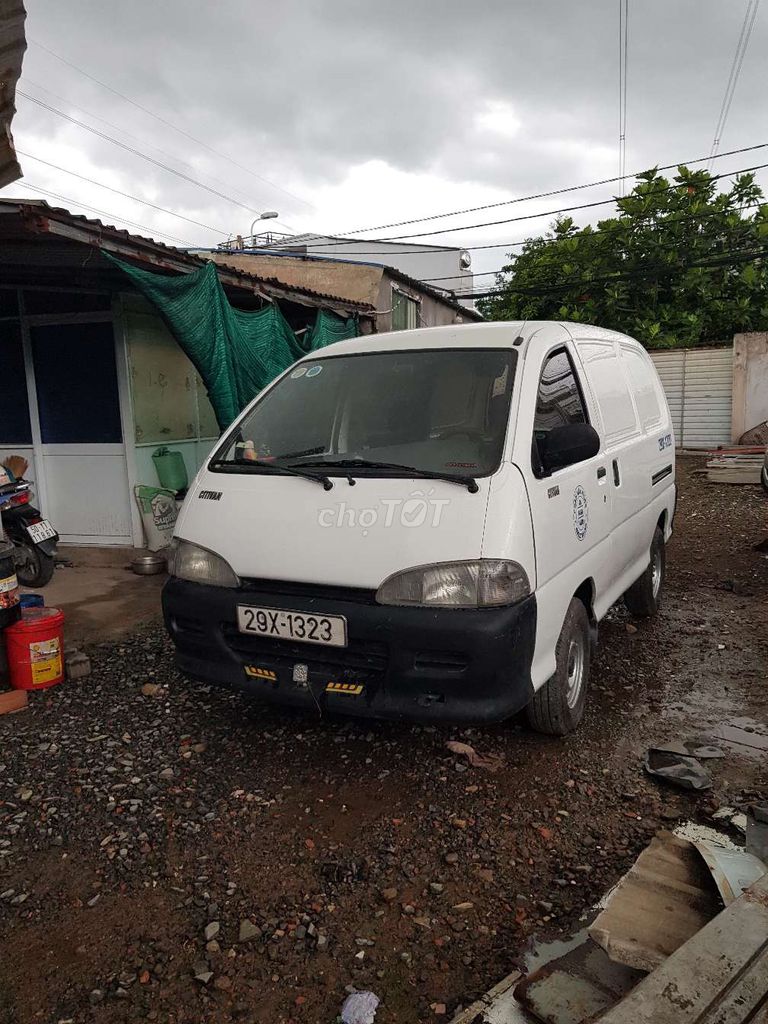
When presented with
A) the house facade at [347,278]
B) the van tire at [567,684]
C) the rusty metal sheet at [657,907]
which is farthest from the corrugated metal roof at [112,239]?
the house facade at [347,278]

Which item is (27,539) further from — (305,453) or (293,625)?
(293,625)

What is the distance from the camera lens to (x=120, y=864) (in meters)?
2.61

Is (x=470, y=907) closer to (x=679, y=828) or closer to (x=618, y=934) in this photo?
(x=618, y=934)

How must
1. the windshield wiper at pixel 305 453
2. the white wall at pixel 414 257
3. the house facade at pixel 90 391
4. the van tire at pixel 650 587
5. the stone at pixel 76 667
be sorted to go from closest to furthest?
the windshield wiper at pixel 305 453
the stone at pixel 76 667
the van tire at pixel 650 587
the house facade at pixel 90 391
the white wall at pixel 414 257

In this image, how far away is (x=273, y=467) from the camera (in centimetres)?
330

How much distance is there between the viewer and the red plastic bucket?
4.04 metres

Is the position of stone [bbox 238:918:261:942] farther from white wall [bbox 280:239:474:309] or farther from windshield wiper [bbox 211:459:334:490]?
white wall [bbox 280:239:474:309]

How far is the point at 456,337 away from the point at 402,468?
935 millimetres

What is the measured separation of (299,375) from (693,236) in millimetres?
17280

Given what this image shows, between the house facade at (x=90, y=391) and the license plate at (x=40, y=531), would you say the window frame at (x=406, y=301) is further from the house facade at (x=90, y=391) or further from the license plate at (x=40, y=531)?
the license plate at (x=40, y=531)

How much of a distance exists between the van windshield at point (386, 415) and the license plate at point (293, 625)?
0.68 meters

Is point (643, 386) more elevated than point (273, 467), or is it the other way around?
point (643, 386)

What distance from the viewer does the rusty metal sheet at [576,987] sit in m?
1.85

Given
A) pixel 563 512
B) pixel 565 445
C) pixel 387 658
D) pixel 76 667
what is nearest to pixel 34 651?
pixel 76 667
